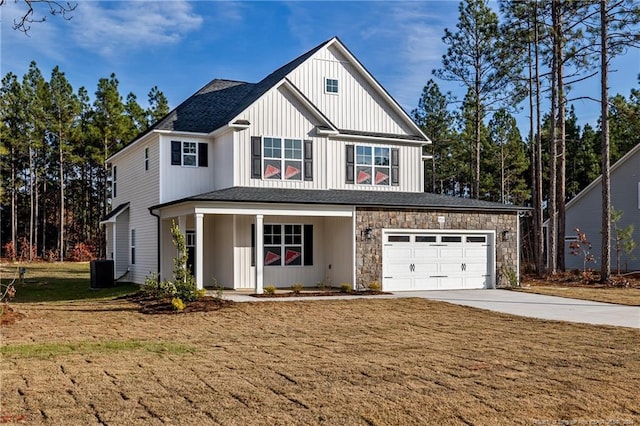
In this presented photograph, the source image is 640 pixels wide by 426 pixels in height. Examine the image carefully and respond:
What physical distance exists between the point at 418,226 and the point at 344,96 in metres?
5.95

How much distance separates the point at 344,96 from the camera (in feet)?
78.2

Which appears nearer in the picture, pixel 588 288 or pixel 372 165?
pixel 372 165

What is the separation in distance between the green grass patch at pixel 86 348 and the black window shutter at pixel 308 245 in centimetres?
1139

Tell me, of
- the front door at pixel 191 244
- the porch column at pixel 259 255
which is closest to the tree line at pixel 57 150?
the front door at pixel 191 244

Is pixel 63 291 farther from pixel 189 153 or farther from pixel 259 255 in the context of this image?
pixel 259 255

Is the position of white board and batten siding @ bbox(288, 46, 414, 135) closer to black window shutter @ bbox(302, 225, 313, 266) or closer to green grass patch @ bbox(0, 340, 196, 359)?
black window shutter @ bbox(302, 225, 313, 266)

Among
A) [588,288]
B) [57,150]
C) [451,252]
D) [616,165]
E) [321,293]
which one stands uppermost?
[57,150]

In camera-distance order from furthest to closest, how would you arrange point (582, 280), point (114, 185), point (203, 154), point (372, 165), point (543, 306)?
point (114, 185)
point (582, 280)
point (372, 165)
point (203, 154)
point (543, 306)

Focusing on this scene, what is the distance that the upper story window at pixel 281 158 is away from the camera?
21.4 metres

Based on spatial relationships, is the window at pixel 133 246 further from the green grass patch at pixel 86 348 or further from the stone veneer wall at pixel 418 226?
the green grass patch at pixel 86 348

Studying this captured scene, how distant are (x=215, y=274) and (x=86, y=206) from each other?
131 feet

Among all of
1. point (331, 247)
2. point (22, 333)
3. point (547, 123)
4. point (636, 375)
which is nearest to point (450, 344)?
point (636, 375)

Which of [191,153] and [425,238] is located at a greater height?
[191,153]

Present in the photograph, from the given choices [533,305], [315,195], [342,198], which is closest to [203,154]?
[315,195]
